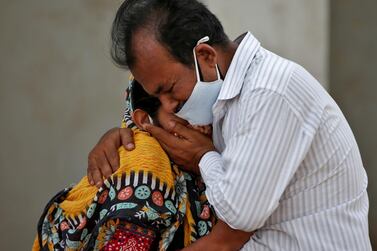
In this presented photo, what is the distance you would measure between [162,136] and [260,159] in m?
0.53

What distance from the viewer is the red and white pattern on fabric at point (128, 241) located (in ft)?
8.04

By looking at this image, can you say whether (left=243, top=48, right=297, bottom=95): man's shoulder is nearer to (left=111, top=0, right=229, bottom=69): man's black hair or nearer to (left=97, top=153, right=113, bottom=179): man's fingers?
(left=111, top=0, right=229, bottom=69): man's black hair

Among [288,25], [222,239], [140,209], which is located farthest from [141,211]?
[288,25]

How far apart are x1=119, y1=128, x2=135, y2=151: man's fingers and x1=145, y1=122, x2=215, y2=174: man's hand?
9 centimetres

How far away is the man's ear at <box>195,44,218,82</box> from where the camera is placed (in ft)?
7.91

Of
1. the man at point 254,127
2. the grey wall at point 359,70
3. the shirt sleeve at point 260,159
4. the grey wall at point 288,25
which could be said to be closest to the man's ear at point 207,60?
the man at point 254,127

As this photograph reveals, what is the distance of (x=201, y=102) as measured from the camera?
2477mm

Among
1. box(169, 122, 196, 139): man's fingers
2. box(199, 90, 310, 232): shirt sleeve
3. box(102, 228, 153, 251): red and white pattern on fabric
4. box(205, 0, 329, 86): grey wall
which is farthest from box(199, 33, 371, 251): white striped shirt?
box(205, 0, 329, 86): grey wall

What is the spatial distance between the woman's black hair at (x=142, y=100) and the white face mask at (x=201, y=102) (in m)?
0.26

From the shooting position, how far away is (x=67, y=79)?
4598 mm

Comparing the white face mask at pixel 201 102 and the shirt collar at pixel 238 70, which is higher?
the shirt collar at pixel 238 70

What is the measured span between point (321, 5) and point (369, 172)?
5.18 feet

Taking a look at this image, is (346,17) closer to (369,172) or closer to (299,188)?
(369,172)

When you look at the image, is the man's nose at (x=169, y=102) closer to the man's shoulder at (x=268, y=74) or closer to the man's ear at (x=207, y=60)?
the man's ear at (x=207, y=60)
